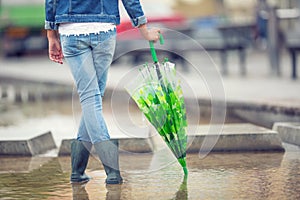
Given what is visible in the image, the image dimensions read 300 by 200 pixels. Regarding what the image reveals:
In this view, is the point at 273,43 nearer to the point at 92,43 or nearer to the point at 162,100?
the point at 162,100

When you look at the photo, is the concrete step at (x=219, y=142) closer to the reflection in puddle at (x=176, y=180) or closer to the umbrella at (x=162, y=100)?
the reflection in puddle at (x=176, y=180)

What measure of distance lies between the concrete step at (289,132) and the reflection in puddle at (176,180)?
0.50 meters

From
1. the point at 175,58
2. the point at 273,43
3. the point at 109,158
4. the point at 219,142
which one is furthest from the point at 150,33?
the point at 175,58

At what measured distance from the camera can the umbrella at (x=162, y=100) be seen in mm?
6582

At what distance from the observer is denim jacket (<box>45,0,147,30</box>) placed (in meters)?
6.26

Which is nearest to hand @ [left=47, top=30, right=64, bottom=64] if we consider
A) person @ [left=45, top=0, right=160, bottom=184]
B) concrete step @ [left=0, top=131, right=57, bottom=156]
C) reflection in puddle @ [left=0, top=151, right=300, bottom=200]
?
person @ [left=45, top=0, right=160, bottom=184]

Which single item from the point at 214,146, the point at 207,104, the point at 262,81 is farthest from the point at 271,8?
the point at 214,146

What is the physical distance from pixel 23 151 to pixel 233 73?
1059cm

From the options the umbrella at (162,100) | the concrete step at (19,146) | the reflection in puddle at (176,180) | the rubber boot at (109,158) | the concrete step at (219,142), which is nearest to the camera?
the reflection in puddle at (176,180)

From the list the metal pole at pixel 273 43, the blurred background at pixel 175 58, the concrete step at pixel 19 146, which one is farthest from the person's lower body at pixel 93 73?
the metal pole at pixel 273 43

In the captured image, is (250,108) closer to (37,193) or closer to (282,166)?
(282,166)

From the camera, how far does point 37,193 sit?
6.25 metres

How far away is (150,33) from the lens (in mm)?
6430

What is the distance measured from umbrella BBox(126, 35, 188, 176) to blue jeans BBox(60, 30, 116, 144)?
318 mm
